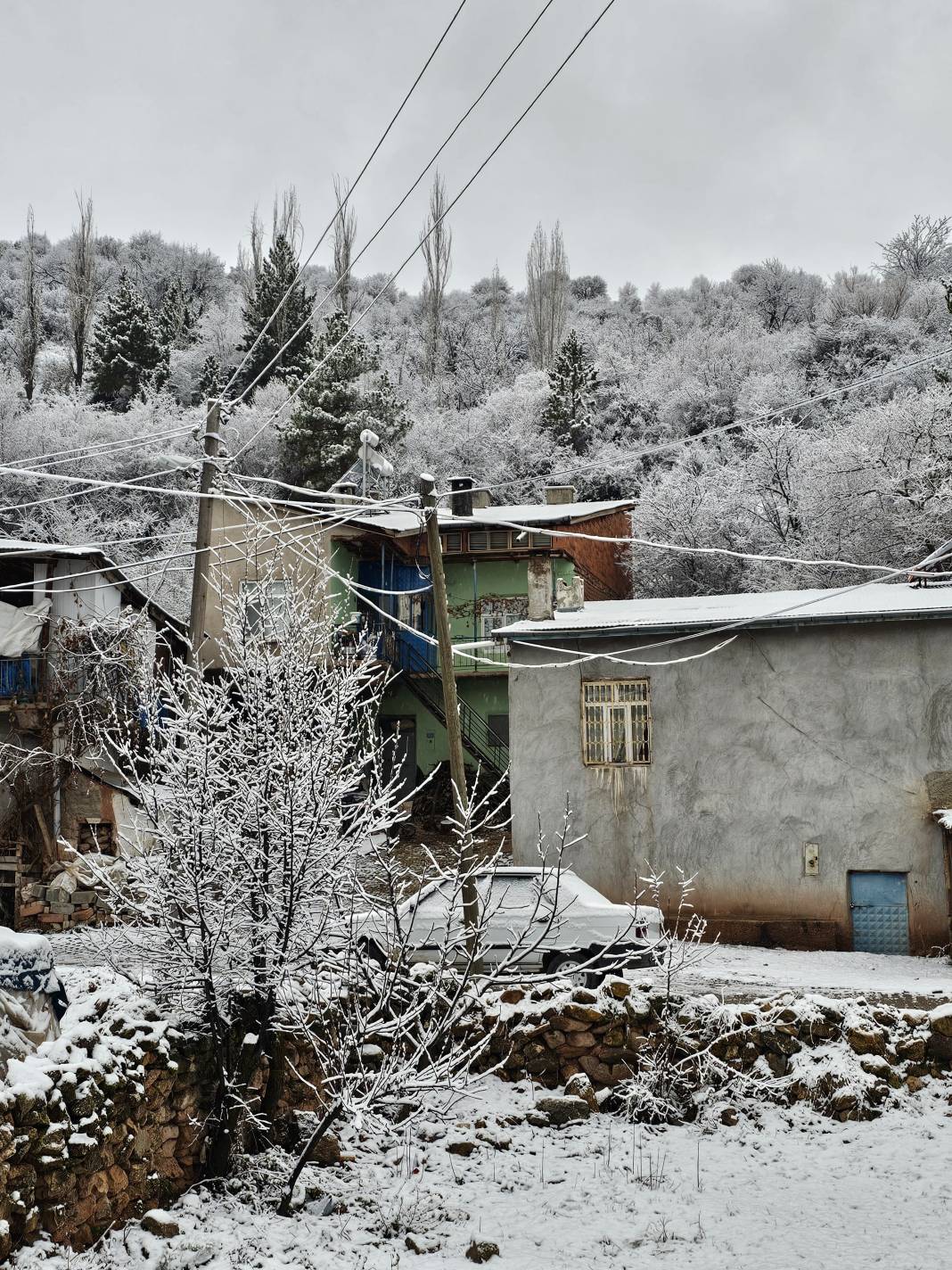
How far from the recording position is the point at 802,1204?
905cm

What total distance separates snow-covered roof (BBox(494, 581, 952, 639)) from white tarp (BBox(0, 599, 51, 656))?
9809mm

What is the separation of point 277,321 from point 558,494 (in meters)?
23.1

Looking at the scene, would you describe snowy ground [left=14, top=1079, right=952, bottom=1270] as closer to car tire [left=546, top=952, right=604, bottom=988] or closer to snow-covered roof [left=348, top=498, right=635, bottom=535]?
car tire [left=546, top=952, right=604, bottom=988]

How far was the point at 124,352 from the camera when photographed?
53062 millimetres

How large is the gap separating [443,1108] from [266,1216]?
5.31ft

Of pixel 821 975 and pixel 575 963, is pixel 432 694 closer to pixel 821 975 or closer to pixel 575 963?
pixel 821 975

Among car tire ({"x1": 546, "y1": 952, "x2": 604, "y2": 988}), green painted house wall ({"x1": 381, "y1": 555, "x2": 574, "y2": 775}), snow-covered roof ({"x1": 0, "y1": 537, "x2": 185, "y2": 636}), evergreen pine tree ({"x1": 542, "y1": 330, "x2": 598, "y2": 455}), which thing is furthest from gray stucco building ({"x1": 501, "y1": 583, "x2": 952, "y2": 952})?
evergreen pine tree ({"x1": 542, "y1": 330, "x2": 598, "y2": 455})

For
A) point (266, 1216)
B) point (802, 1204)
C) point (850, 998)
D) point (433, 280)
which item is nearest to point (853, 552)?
point (850, 998)

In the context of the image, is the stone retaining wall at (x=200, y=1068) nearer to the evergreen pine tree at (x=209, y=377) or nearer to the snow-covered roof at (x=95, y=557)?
the snow-covered roof at (x=95, y=557)

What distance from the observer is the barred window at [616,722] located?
1917cm

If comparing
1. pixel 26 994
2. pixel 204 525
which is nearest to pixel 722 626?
pixel 204 525

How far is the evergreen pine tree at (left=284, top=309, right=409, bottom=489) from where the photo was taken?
41.7 m

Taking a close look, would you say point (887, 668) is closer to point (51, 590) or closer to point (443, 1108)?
point (443, 1108)

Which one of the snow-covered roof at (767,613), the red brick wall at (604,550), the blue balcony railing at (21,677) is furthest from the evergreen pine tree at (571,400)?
the blue balcony railing at (21,677)
